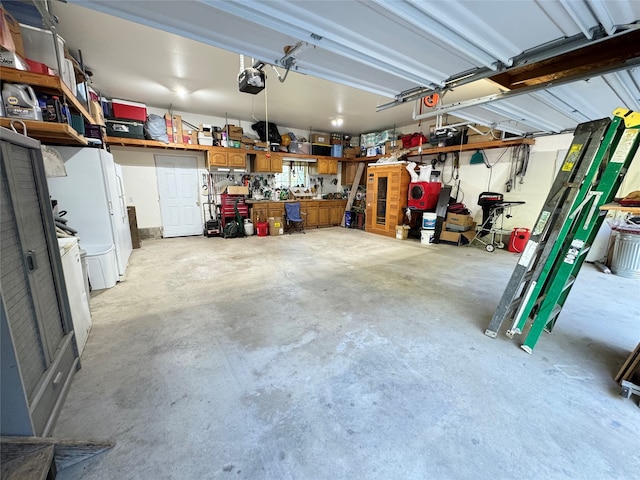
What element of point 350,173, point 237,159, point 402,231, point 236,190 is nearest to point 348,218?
point 350,173

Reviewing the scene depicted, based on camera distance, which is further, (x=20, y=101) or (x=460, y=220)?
(x=460, y=220)

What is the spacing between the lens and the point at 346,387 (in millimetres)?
1765

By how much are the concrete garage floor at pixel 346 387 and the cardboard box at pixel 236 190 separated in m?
4.04

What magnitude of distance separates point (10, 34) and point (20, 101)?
50cm

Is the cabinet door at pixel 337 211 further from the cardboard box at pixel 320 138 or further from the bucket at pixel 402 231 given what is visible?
the bucket at pixel 402 231

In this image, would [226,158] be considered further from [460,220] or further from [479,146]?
[479,146]

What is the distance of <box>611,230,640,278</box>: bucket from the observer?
12.9ft

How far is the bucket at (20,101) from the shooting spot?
2166 mm

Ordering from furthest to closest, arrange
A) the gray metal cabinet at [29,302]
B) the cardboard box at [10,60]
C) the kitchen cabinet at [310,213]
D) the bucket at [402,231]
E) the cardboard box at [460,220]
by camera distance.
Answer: the kitchen cabinet at [310,213]
the bucket at [402,231]
the cardboard box at [460,220]
the cardboard box at [10,60]
the gray metal cabinet at [29,302]

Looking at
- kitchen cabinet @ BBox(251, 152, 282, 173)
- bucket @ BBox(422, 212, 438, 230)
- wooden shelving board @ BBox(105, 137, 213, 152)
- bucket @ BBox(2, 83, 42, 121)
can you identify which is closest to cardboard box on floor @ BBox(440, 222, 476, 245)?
bucket @ BBox(422, 212, 438, 230)

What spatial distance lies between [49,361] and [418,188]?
270 inches

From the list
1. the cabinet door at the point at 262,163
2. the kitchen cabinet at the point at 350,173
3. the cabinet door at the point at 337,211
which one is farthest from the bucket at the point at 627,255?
the cabinet door at the point at 262,163

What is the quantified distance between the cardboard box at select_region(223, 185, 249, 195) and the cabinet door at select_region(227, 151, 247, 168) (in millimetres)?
568

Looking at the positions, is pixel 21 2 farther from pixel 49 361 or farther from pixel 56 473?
pixel 56 473
